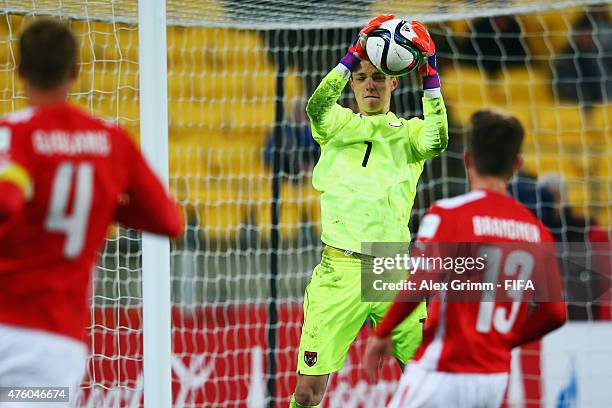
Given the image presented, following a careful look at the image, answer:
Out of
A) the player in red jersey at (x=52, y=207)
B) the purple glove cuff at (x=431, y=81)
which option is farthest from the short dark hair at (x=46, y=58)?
the purple glove cuff at (x=431, y=81)

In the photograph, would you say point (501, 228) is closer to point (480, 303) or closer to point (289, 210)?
point (480, 303)

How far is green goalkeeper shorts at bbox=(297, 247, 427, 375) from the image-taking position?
4.93 metres

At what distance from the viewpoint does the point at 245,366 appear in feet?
23.6

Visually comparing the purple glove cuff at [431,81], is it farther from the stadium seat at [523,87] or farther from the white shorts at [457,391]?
the stadium seat at [523,87]

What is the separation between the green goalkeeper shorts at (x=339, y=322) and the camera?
4.93 metres

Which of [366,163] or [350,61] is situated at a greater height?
[350,61]

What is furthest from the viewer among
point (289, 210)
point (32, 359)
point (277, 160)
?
point (289, 210)

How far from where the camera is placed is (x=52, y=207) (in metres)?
2.57

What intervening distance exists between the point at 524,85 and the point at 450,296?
21.4ft

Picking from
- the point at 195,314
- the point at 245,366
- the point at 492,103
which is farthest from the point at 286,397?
the point at 492,103

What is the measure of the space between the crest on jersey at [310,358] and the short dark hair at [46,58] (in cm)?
260

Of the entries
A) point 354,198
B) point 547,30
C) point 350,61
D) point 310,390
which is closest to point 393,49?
point 350,61

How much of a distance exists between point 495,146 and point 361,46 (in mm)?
1718

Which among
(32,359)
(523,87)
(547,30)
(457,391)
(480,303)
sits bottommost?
(457,391)
